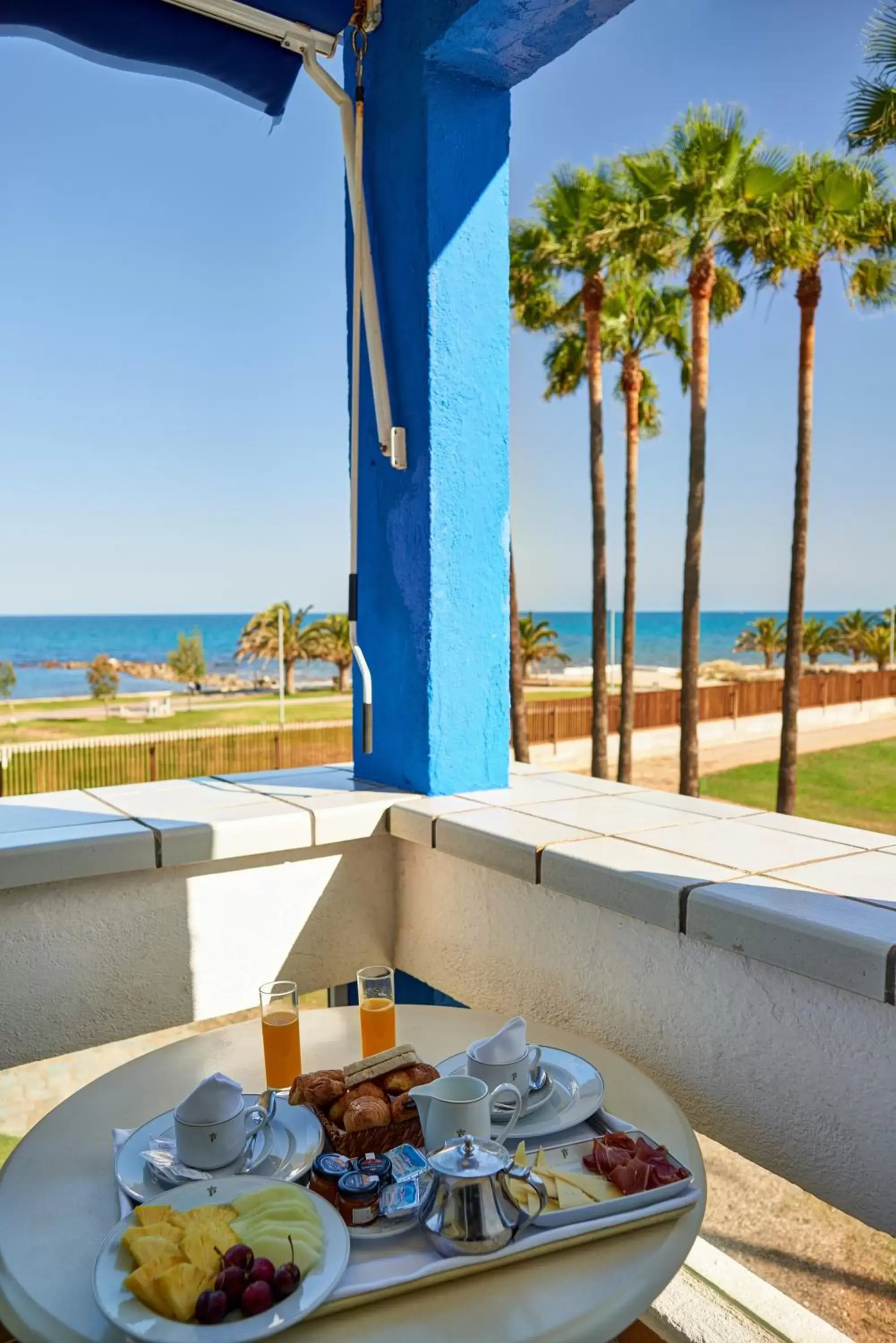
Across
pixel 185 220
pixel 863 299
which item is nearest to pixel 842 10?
pixel 185 220

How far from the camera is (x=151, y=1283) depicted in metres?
0.66

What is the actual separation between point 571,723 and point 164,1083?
17.8 meters

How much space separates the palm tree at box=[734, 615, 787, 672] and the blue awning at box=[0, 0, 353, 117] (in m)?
37.9

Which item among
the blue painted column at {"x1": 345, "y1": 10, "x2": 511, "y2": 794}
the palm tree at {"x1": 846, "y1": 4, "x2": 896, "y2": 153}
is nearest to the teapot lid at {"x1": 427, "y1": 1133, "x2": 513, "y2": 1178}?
the blue painted column at {"x1": 345, "y1": 10, "x2": 511, "y2": 794}

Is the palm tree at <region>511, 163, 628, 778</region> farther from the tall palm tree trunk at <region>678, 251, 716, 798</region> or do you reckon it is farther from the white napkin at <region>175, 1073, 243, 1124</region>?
the white napkin at <region>175, 1073, 243, 1124</region>

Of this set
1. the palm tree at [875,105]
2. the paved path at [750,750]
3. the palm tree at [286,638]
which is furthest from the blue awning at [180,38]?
the palm tree at [286,638]

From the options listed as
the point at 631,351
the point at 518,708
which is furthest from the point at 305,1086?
the point at 631,351

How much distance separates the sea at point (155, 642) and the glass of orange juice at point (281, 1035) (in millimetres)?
43543

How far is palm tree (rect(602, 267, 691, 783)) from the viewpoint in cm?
1563

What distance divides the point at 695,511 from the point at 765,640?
Result: 32.5 meters

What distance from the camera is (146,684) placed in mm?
44125

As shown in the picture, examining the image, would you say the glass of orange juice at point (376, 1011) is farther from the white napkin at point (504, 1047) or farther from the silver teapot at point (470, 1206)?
the silver teapot at point (470, 1206)

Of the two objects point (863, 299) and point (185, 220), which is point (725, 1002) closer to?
point (863, 299)

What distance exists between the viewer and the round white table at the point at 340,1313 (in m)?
0.66
